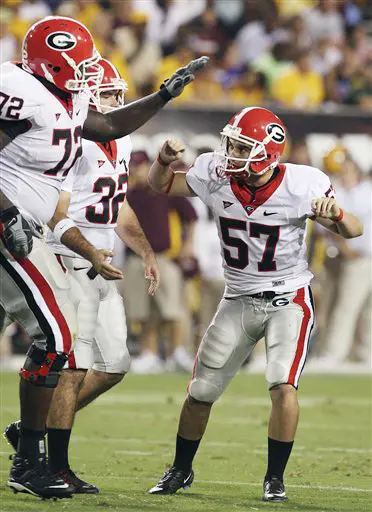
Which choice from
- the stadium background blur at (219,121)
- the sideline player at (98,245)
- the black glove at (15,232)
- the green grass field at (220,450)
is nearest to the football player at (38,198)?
the black glove at (15,232)

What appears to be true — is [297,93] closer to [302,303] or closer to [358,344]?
[358,344]

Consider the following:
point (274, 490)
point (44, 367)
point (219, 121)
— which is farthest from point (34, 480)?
point (219, 121)

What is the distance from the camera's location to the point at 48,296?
16.7ft

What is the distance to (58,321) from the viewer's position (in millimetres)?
5078

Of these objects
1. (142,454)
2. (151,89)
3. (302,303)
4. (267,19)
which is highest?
(267,19)

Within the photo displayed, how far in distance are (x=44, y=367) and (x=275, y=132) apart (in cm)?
145

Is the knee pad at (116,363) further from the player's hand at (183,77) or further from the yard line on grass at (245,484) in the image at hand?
the player's hand at (183,77)

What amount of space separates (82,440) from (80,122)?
2.56 meters

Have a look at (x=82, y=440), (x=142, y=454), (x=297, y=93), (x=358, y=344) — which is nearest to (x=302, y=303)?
(x=142, y=454)

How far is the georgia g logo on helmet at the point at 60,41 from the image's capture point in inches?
204

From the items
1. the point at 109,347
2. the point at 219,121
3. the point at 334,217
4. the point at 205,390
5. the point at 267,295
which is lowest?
the point at 205,390

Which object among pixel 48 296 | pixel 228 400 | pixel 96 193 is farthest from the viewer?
pixel 228 400

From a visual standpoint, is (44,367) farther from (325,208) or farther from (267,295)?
(325,208)

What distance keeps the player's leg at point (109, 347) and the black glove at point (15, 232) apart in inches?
37.4
